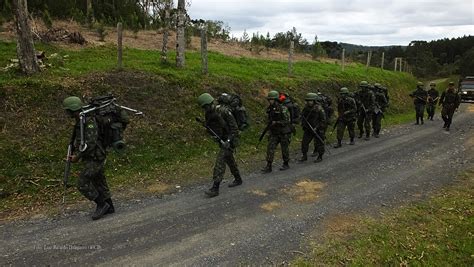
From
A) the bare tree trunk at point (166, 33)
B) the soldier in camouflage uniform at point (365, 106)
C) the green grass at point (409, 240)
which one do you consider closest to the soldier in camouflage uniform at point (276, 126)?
the green grass at point (409, 240)

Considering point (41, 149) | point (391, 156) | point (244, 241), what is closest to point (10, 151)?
point (41, 149)

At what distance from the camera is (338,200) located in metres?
7.48

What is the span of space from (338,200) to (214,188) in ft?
7.99

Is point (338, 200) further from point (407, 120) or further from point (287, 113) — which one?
point (407, 120)

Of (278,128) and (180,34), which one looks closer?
(278,128)

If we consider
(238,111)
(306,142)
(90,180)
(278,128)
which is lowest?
(90,180)

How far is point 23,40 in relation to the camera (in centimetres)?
1063

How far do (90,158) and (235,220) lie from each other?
8.65ft

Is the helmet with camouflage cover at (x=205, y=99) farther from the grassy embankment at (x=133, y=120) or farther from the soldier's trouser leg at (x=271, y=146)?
the soldier's trouser leg at (x=271, y=146)

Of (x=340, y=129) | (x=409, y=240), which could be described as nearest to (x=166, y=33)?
(x=340, y=129)

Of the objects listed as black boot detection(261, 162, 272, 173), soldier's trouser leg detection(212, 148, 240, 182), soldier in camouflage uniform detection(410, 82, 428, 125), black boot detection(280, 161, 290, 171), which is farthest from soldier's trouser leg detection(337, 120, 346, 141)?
soldier in camouflage uniform detection(410, 82, 428, 125)

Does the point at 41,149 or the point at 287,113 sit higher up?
the point at 287,113

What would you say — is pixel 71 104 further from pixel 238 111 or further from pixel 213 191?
pixel 238 111

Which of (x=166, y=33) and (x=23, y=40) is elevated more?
A: (x=166, y=33)
